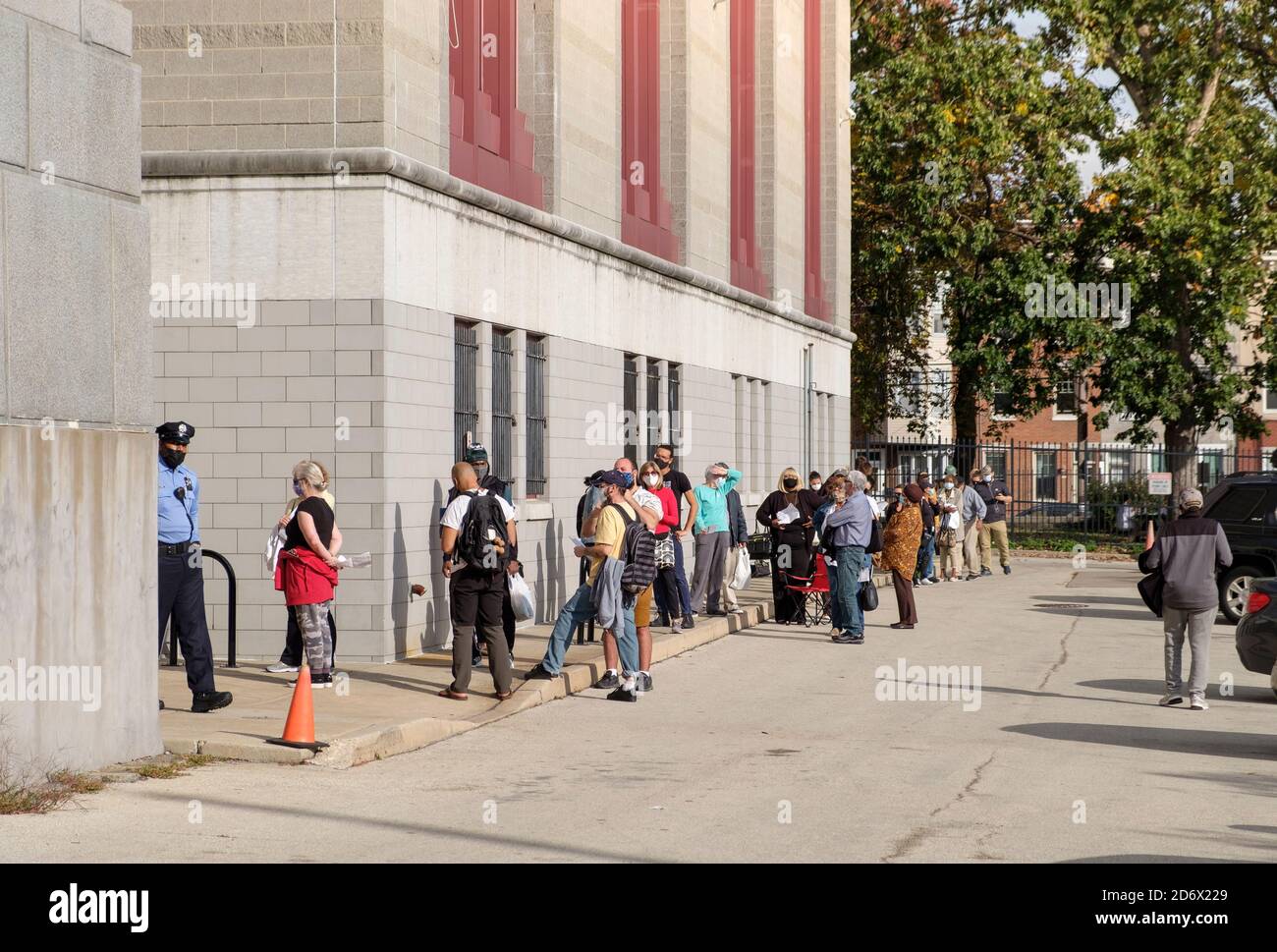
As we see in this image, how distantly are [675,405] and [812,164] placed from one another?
→ 12248 mm

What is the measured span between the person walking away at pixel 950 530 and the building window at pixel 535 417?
496 inches

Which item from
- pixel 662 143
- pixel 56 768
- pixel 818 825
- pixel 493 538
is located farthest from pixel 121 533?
pixel 662 143

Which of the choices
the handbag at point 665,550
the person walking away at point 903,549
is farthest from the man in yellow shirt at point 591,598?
the person walking away at point 903,549

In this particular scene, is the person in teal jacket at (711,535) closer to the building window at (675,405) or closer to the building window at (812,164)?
the building window at (675,405)

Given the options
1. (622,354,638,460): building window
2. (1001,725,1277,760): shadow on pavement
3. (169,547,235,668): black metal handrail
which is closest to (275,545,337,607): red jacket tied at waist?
(169,547,235,668): black metal handrail

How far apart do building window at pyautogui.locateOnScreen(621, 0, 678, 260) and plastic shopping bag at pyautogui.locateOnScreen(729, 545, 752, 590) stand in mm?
4714

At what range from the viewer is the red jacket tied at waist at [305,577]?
526 inches

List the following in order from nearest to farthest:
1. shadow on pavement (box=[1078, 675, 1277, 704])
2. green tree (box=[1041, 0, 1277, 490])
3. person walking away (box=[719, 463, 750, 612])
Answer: shadow on pavement (box=[1078, 675, 1277, 704]) → person walking away (box=[719, 463, 750, 612]) → green tree (box=[1041, 0, 1277, 490])

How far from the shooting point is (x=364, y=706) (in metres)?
13.1

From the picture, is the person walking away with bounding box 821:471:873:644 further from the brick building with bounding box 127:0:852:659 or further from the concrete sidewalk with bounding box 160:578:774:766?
the brick building with bounding box 127:0:852:659

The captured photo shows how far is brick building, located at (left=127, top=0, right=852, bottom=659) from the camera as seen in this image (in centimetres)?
1639

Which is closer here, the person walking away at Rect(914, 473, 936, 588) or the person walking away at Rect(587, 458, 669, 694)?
the person walking away at Rect(587, 458, 669, 694)

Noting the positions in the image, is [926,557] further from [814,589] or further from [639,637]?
[639,637]
